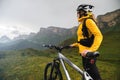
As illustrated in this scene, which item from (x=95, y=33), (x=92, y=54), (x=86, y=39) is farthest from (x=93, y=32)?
(x=92, y=54)

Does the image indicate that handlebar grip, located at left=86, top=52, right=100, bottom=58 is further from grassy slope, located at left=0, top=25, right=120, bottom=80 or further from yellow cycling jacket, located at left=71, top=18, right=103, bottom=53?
grassy slope, located at left=0, top=25, right=120, bottom=80

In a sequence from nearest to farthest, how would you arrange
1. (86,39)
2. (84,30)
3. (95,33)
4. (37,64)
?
(95,33)
(84,30)
(86,39)
(37,64)

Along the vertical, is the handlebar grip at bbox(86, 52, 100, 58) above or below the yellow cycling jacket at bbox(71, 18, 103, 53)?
below

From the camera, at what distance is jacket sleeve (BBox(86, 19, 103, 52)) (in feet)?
26.1

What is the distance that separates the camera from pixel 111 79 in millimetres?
86875

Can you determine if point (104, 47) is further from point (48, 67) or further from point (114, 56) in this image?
point (48, 67)

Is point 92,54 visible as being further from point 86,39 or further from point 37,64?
point 37,64

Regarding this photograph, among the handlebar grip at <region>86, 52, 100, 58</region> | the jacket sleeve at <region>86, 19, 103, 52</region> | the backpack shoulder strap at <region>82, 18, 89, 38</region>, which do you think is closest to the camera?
the handlebar grip at <region>86, 52, 100, 58</region>

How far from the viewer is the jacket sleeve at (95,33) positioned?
7949mm

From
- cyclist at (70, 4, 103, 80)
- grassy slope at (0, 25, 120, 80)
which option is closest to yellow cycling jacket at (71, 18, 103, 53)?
cyclist at (70, 4, 103, 80)

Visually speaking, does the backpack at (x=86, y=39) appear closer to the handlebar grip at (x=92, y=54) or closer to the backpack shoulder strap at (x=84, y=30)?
the backpack shoulder strap at (x=84, y=30)

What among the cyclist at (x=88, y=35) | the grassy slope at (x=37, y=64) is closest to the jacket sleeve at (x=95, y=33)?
the cyclist at (x=88, y=35)

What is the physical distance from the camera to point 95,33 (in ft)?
26.7

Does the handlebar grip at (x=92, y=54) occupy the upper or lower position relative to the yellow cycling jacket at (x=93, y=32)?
lower
